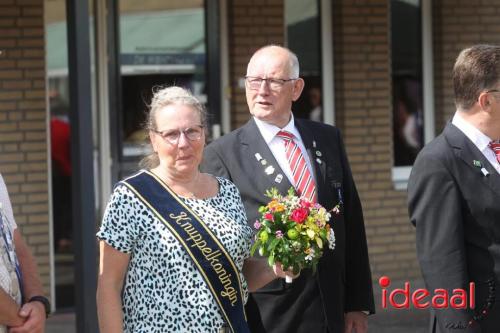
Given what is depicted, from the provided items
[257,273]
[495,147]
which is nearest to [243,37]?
[495,147]

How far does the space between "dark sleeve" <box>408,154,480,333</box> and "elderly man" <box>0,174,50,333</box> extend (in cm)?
147

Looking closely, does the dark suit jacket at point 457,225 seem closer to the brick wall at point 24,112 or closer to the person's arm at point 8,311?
the person's arm at point 8,311

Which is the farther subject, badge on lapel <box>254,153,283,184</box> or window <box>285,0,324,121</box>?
window <box>285,0,324,121</box>

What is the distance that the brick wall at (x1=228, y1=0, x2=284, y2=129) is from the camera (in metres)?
8.62

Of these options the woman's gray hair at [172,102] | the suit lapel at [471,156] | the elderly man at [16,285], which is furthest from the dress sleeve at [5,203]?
the suit lapel at [471,156]

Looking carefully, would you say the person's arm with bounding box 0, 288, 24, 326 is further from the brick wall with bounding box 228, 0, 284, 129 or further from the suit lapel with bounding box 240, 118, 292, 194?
the brick wall with bounding box 228, 0, 284, 129

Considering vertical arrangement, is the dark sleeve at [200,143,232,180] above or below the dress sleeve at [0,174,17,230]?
above

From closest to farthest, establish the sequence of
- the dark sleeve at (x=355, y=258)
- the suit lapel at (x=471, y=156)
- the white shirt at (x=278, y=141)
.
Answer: the suit lapel at (x=471, y=156) → the white shirt at (x=278, y=141) → the dark sleeve at (x=355, y=258)

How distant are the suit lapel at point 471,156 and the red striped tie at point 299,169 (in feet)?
2.09

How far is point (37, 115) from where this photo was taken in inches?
313

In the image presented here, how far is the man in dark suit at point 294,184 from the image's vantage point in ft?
14.3

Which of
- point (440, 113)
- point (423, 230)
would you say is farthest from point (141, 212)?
point (440, 113)

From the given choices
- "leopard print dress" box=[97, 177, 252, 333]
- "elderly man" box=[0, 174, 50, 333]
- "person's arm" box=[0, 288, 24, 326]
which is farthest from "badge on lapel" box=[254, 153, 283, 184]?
"person's arm" box=[0, 288, 24, 326]

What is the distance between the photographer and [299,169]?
445 cm
